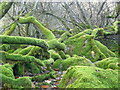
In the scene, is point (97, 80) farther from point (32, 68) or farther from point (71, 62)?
point (71, 62)

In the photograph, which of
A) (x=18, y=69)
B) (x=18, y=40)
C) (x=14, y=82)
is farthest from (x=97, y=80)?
(x=18, y=69)

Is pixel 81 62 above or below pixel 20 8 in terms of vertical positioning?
below

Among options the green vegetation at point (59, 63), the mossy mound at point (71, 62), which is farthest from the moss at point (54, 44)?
the mossy mound at point (71, 62)

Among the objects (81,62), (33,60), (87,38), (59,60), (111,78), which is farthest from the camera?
(87,38)

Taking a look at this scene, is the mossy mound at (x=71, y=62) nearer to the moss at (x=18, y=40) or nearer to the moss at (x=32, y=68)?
the moss at (x=32, y=68)

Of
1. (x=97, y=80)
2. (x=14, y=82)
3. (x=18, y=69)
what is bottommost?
(x=18, y=69)

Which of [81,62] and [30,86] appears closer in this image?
[30,86]

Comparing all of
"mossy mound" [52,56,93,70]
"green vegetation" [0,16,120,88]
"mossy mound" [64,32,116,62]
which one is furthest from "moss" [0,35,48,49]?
"mossy mound" [64,32,116,62]

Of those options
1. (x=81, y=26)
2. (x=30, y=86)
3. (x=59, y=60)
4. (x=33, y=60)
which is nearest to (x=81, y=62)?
(x=59, y=60)

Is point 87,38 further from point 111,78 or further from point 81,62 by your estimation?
point 111,78

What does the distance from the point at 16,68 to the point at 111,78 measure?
289 centimetres

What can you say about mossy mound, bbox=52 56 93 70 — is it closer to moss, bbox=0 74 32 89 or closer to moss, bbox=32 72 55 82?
moss, bbox=32 72 55 82

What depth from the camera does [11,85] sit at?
10.8 feet

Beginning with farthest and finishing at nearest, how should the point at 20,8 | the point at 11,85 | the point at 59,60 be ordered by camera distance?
the point at 20,8 → the point at 59,60 → the point at 11,85
